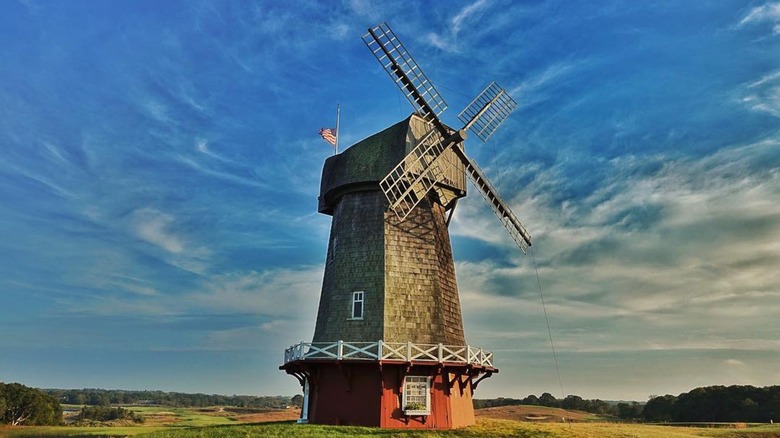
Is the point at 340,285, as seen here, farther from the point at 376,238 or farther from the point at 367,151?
the point at 367,151

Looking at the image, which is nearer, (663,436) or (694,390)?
(663,436)

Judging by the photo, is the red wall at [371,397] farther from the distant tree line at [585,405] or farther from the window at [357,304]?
the distant tree line at [585,405]

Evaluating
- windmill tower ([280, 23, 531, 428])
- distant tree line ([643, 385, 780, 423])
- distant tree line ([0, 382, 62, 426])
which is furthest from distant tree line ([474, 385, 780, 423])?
distant tree line ([0, 382, 62, 426])

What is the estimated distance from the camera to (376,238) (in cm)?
2236

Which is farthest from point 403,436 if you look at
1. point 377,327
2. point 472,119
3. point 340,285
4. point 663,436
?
point 472,119

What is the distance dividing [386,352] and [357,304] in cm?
256

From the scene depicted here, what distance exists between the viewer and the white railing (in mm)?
19312

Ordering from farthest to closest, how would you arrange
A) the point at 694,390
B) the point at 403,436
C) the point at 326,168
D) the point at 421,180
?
the point at 694,390 < the point at 326,168 < the point at 421,180 < the point at 403,436

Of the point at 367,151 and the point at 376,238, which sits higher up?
the point at 367,151

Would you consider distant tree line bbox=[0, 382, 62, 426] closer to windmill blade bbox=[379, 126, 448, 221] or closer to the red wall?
the red wall

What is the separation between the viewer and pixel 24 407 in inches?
2029

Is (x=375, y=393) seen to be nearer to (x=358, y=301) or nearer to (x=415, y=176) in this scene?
(x=358, y=301)

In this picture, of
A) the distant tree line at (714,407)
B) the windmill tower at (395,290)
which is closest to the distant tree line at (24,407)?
the windmill tower at (395,290)

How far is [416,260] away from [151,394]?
194 metres
